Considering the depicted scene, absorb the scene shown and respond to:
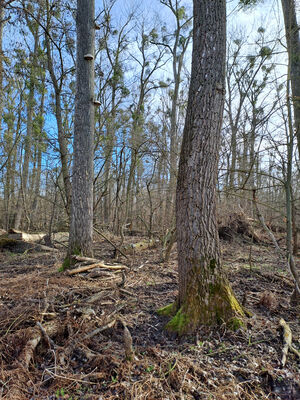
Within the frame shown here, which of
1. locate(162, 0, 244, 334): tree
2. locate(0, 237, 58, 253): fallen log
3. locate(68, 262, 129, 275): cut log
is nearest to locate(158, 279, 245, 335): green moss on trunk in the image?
locate(162, 0, 244, 334): tree

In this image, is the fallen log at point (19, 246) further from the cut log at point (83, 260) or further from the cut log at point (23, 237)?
the cut log at point (83, 260)

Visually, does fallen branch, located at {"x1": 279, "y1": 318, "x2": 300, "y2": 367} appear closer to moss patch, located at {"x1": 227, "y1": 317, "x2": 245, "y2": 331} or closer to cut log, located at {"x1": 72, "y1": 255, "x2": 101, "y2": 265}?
moss patch, located at {"x1": 227, "y1": 317, "x2": 245, "y2": 331}

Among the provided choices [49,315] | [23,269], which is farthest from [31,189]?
[49,315]

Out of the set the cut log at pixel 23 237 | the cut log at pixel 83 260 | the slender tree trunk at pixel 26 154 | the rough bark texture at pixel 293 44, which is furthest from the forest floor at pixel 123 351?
the slender tree trunk at pixel 26 154

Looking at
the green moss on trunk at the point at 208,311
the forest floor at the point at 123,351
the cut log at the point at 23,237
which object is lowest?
the forest floor at the point at 123,351

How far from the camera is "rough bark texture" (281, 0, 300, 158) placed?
14.9 feet

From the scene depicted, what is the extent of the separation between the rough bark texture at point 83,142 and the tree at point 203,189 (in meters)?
2.81

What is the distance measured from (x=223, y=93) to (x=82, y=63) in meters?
3.73

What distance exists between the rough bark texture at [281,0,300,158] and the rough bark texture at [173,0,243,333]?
92.7 inches

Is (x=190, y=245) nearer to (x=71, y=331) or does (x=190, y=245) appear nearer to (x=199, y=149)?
(x=199, y=149)

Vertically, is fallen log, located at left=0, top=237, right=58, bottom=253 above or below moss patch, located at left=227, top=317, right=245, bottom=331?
above

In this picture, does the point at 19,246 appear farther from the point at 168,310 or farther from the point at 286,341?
the point at 286,341

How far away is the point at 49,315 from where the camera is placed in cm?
273

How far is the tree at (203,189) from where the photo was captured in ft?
8.54
